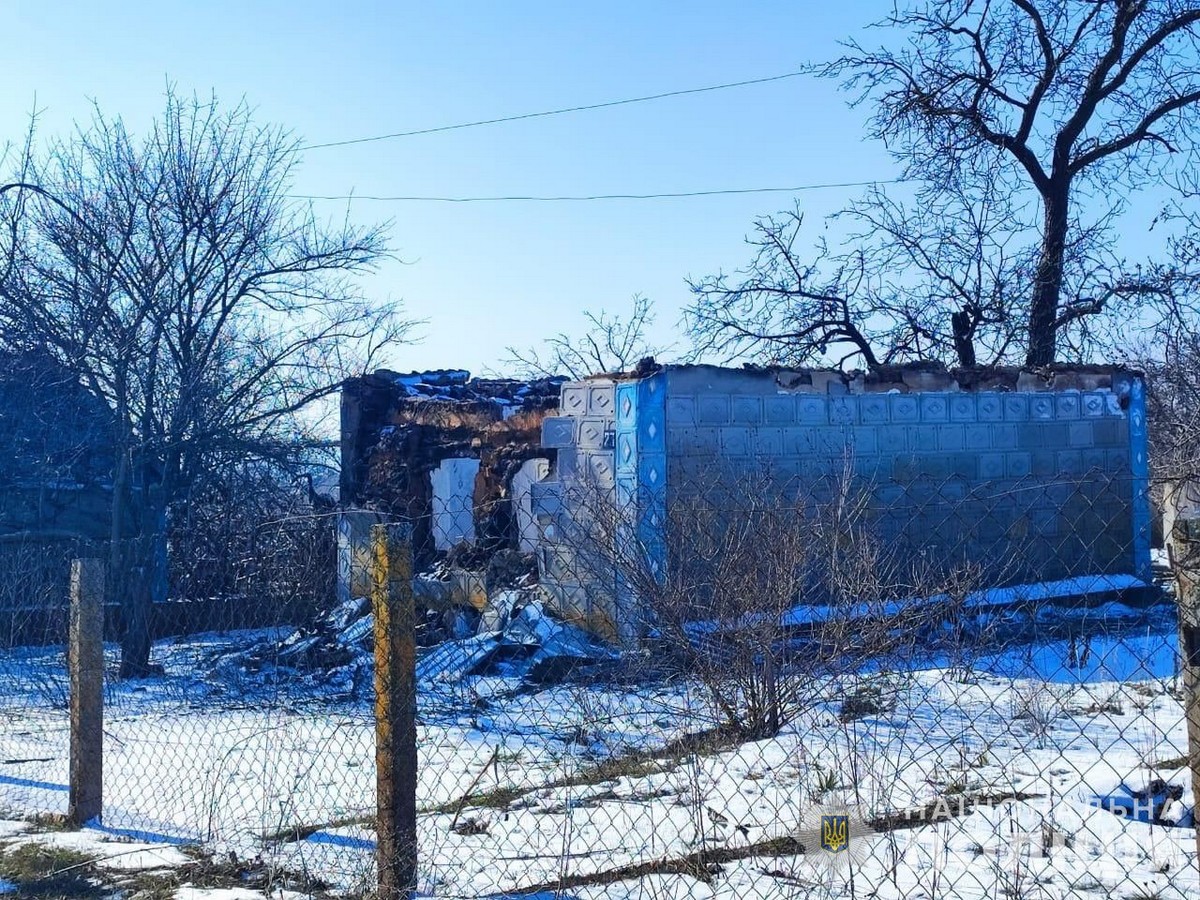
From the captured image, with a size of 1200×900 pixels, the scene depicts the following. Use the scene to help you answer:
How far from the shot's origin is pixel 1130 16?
55.7 feet

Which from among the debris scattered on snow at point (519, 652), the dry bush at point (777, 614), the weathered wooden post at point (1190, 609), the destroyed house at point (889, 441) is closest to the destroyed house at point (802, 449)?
the destroyed house at point (889, 441)

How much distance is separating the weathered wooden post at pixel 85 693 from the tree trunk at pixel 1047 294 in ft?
47.0

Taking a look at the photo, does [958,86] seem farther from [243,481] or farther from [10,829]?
[10,829]

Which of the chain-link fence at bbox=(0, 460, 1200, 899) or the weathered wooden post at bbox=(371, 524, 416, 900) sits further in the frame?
the chain-link fence at bbox=(0, 460, 1200, 899)

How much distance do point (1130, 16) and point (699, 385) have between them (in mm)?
10948

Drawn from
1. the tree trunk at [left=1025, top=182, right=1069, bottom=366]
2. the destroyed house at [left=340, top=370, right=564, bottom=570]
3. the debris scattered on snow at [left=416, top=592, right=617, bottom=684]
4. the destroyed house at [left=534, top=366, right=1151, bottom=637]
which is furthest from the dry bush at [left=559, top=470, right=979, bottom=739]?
the tree trunk at [left=1025, top=182, right=1069, bottom=366]

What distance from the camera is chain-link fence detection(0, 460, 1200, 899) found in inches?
148

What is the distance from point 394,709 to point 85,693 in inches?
85.7

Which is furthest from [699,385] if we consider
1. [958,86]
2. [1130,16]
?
[1130,16]

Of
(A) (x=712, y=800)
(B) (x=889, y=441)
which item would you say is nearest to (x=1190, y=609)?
(A) (x=712, y=800)

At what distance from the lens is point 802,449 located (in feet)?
35.1

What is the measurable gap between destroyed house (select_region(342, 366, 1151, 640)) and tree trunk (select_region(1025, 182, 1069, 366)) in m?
4.51

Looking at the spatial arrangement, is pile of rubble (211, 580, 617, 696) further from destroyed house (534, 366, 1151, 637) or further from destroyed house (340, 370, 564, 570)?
destroyed house (340, 370, 564, 570)

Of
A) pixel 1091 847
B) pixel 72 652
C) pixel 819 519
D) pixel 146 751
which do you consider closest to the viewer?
pixel 1091 847
